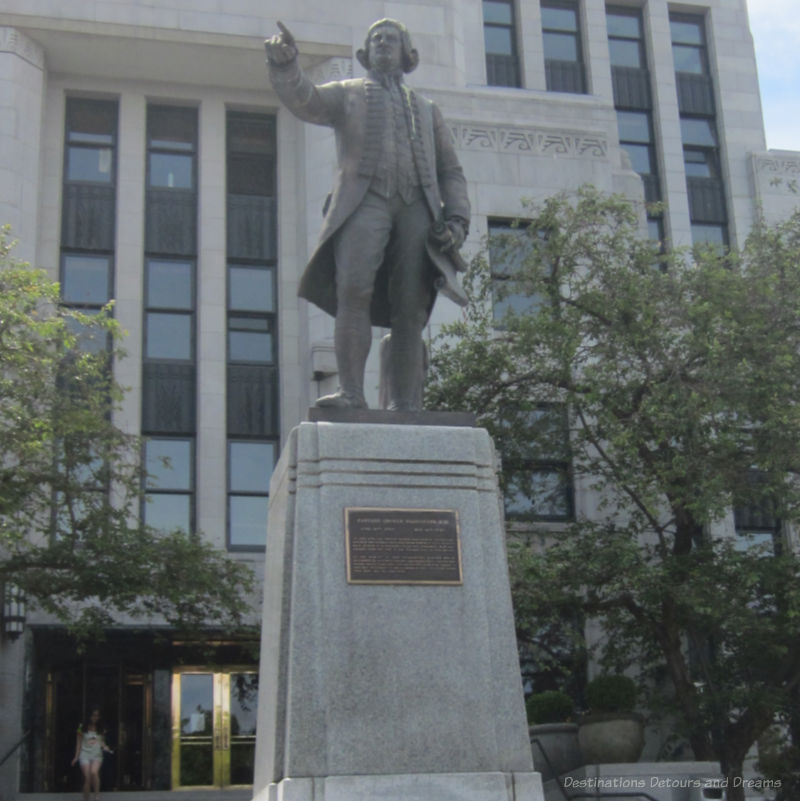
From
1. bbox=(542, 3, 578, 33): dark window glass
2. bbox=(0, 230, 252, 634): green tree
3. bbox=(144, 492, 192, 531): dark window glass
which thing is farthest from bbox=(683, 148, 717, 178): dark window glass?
bbox=(0, 230, 252, 634): green tree

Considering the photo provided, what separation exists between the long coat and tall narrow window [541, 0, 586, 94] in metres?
26.1

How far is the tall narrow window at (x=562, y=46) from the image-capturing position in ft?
118

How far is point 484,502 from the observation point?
942cm

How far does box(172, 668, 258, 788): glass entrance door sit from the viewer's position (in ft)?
84.4

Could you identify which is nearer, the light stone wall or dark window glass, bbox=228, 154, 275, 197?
the light stone wall

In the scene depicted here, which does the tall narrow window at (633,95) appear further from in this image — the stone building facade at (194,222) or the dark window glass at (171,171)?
the dark window glass at (171,171)

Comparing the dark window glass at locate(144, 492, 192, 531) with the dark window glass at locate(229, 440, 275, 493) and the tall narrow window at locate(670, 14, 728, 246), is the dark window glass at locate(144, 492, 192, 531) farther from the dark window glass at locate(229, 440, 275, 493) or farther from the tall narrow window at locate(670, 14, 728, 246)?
the tall narrow window at locate(670, 14, 728, 246)

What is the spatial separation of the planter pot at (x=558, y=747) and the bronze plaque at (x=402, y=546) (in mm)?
11582

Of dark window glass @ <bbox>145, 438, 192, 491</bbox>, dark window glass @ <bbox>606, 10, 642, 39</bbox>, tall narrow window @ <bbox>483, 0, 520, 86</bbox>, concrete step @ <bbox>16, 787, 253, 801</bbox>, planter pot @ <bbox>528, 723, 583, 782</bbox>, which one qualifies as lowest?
concrete step @ <bbox>16, 787, 253, 801</bbox>

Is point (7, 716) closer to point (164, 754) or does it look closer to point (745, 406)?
point (164, 754)

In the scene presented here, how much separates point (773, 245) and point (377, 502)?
12.6 meters

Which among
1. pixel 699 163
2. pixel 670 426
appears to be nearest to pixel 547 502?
pixel 670 426

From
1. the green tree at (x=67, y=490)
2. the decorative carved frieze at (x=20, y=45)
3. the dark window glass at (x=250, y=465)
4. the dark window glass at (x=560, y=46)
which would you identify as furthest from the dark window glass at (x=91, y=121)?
the dark window glass at (x=560, y=46)

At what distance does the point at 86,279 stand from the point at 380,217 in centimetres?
1919
